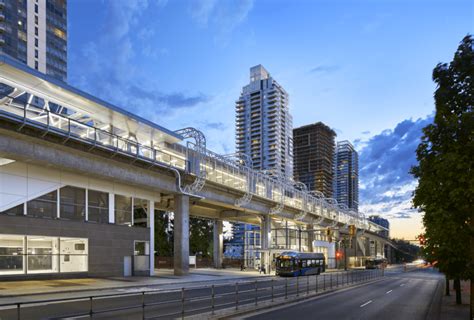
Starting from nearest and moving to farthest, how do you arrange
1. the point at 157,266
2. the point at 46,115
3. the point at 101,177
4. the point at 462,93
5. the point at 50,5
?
the point at 462,93, the point at 46,115, the point at 101,177, the point at 157,266, the point at 50,5

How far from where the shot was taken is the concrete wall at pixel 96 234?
31308mm

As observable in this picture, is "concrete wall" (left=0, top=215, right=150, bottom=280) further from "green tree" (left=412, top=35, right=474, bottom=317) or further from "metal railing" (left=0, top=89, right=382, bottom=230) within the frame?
"green tree" (left=412, top=35, right=474, bottom=317)

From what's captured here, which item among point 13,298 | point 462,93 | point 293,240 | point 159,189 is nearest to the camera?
point 462,93

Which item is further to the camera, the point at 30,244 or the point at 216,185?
the point at 216,185

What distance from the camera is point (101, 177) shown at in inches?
1415

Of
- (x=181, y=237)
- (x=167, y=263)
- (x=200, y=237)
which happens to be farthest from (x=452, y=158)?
(x=200, y=237)

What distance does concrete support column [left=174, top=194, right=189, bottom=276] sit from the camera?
147 feet

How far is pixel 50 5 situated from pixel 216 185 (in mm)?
93288

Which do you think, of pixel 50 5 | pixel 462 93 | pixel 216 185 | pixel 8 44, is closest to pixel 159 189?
pixel 216 185

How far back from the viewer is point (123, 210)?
41219 millimetres

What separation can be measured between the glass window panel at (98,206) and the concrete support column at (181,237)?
8337mm

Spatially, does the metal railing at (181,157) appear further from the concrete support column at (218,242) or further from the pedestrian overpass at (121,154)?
the concrete support column at (218,242)

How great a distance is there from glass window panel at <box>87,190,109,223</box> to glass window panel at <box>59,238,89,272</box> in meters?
2.33

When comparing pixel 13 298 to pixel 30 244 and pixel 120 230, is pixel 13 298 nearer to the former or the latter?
pixel 30 244
